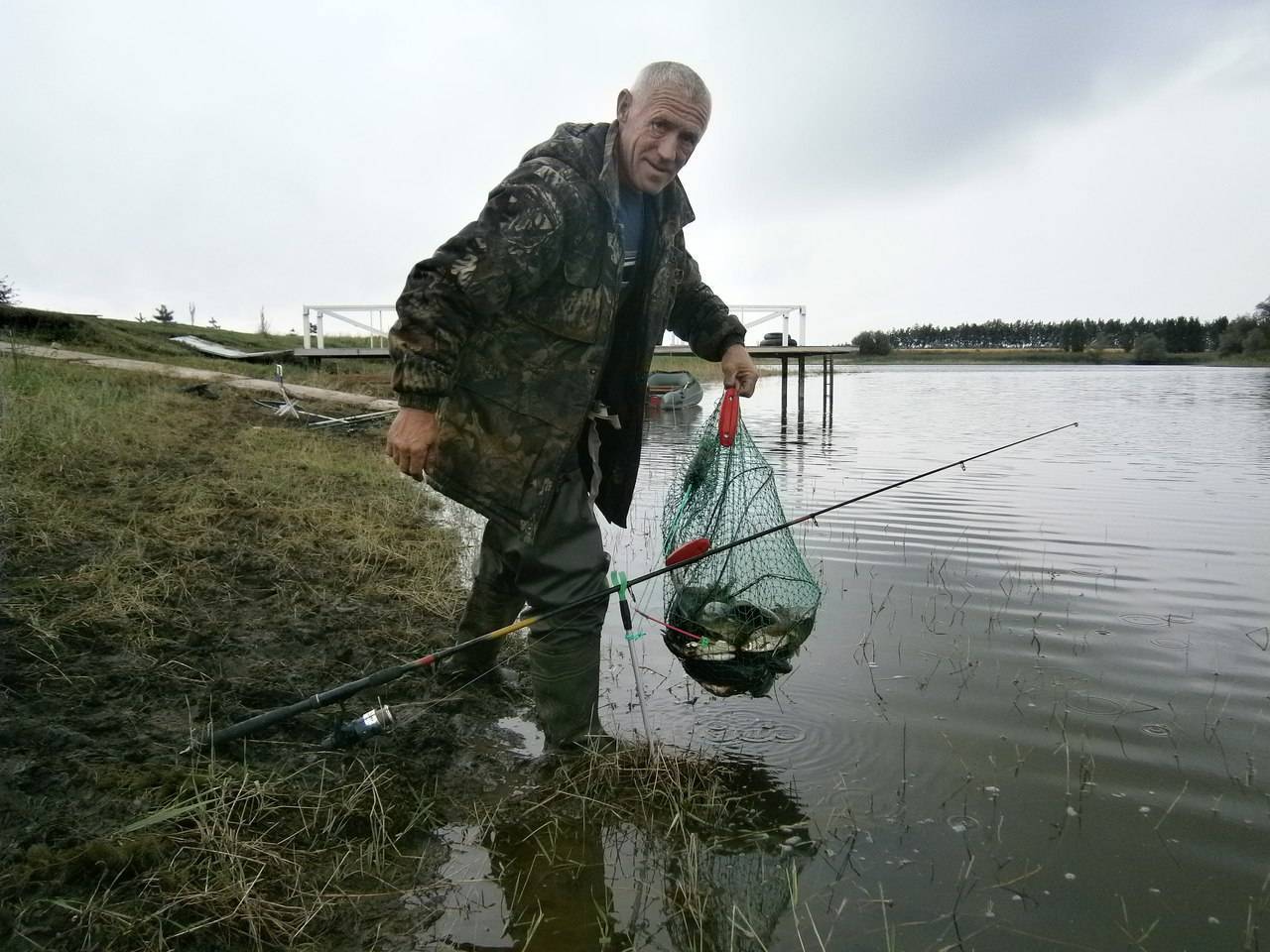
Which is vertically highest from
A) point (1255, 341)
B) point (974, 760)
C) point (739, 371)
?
point (1255, 341)

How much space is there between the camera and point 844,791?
3.01 meters

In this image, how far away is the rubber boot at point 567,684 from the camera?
3016mm

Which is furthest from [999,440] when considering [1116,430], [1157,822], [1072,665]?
[1157,822]

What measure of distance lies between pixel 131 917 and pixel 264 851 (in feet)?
1.15

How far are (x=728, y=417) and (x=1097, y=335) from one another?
12953cm

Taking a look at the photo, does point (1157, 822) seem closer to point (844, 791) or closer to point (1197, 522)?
point (844, 791)

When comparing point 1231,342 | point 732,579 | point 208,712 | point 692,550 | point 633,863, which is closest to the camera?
point 633,863

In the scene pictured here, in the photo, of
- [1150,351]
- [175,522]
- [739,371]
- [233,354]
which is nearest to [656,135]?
[739,371]

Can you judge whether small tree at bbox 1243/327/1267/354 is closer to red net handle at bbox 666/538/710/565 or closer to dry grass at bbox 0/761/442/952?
red net handle at bbox 666/538/710/565

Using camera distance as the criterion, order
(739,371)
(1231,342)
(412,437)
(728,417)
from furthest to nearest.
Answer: (1231,342) < (739,371) < (728,417) < (412,437)

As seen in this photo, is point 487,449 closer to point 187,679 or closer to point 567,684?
point 567,684

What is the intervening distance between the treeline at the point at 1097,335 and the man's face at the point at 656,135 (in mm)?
93060

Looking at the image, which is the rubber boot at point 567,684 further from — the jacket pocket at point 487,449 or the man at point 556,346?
the jacket pocket at point 487,449

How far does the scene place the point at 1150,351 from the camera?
94.1 m
